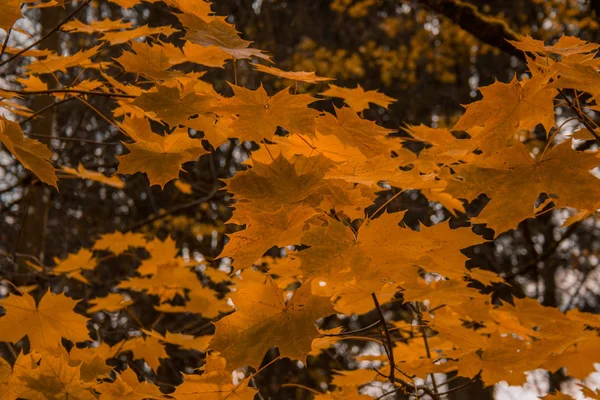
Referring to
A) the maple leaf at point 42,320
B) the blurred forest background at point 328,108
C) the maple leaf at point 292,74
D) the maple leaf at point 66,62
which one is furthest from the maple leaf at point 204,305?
the blurred forest background at point 328,108

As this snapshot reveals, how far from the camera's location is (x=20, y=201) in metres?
4.64

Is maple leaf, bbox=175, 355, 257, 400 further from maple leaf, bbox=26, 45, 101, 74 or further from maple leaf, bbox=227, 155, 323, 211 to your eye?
maple leaf, bbox=26, 45, 101, 74

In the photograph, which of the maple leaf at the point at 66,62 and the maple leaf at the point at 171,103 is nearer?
the maple leaf at the point at 171,103

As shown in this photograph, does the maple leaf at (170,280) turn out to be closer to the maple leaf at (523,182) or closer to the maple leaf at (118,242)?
the maple leaf at (118,242)

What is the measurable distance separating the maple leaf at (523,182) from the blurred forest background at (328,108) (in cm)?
408

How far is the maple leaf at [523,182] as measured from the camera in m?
1.54

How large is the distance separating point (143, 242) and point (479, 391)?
15.1 feet

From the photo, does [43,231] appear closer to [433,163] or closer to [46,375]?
[46,375]

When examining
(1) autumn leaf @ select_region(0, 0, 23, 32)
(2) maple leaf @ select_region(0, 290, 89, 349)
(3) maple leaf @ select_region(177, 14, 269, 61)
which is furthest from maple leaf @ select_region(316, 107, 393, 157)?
(2) maple leaf @ select_region(0, 290, 89, 349)

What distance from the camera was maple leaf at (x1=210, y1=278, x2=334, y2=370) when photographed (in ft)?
4.78

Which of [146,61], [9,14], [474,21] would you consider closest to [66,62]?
[146,61]

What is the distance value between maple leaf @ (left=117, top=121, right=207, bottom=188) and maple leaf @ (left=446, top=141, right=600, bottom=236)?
0.78 m

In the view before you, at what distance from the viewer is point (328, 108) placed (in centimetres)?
674

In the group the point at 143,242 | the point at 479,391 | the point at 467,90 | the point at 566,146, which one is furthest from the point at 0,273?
the point at 467,90
